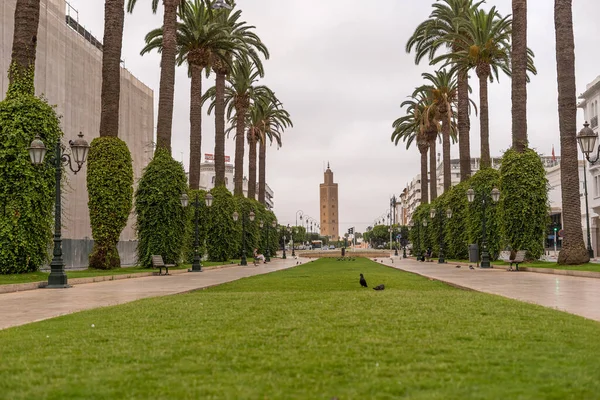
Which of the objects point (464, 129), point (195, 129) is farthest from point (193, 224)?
point (464, 129)

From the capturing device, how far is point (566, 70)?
2623cm

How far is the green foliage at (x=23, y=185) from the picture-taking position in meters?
19.8

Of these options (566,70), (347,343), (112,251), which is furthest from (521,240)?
(347,343)

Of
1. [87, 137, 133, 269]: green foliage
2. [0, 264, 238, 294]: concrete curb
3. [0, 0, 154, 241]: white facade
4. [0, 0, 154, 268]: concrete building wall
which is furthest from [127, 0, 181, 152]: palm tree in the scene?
[0, 264, 238, 294]: concrete curb

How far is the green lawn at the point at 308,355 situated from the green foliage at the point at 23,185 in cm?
1207

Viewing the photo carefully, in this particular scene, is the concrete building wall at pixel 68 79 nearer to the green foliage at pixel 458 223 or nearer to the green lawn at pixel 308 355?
the green foliage at pixel 458 223

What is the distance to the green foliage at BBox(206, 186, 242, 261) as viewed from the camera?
4344 centimetres

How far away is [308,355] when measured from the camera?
5.55 meters

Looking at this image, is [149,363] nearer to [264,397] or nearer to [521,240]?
[264,397]

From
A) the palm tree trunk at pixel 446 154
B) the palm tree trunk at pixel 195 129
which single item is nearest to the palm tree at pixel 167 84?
the palm tree trunk at pixel 195 129

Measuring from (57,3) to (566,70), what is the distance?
32.4m

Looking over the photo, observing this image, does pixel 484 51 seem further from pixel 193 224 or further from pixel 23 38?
pixel 23 38

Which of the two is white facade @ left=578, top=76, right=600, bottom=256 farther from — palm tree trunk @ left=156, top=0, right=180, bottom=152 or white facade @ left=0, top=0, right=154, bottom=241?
white facade @ left=0, top=0, right=154, bottom=241

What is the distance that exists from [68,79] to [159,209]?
16.3 m
